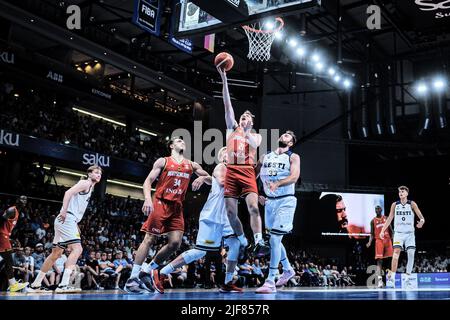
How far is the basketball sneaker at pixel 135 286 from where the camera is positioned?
598 cm

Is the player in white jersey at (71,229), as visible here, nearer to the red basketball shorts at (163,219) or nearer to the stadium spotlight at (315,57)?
the red basketball shorts at (163,219)

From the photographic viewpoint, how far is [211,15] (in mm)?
7211

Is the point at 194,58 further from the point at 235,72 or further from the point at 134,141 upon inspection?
the point at 134,141

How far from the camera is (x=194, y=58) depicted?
26406 mm

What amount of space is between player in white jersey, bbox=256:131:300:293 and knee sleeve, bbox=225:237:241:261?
0.49m

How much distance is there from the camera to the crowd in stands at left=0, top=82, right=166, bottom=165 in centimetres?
1897

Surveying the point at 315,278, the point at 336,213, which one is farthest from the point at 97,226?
the point at 336,213

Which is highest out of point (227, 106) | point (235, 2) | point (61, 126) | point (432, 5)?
point (432, 5)

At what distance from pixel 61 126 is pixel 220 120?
11394mm

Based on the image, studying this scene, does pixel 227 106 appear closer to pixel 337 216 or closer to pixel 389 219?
pixel 389 219

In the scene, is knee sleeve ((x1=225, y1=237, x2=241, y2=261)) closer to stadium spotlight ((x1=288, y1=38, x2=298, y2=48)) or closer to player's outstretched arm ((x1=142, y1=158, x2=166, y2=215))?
player's outstretched arm ((x1=142, y1=158, x2=166, y2=215))

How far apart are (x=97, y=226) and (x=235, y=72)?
13381 millimetres

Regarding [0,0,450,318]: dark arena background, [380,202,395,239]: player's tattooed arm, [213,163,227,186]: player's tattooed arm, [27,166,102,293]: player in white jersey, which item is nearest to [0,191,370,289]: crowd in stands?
[0,0,450,318]: dark arena background

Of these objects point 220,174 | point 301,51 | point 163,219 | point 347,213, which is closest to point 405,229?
point 220,174
